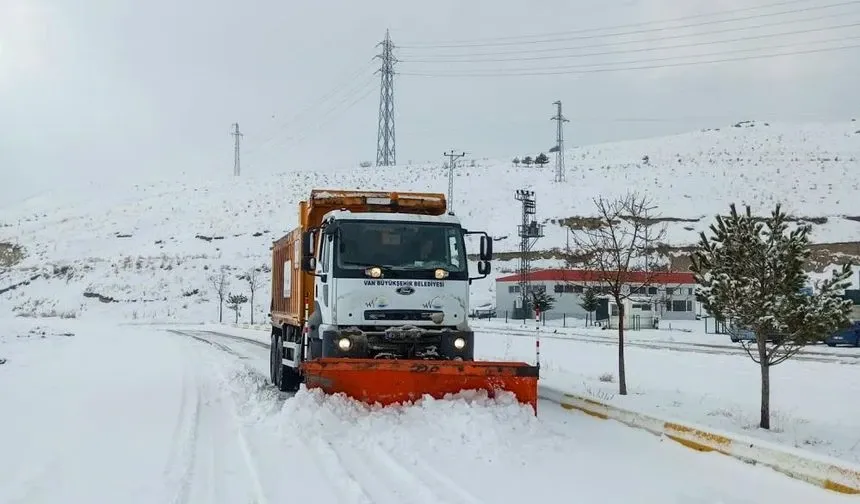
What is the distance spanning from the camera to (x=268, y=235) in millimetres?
78062

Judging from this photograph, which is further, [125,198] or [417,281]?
[125,198]

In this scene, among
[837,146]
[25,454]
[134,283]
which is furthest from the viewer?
[837,146]

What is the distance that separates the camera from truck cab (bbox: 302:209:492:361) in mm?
10781

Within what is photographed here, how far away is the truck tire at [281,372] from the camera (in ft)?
45.7

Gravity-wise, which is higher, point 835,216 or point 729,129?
point 729,129

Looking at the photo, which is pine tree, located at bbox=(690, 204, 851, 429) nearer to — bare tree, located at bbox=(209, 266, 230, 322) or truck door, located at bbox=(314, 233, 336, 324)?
truck door, located at bbox=(314, 233, 336, 324)

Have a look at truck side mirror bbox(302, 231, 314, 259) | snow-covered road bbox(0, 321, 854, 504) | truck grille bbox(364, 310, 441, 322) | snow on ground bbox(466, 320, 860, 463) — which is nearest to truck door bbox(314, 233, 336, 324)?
truck side mirror bbox(302, 231, 314, 259)

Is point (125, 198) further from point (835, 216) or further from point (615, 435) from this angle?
point (615, 435)

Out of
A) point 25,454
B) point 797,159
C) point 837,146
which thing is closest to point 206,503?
point 25,454

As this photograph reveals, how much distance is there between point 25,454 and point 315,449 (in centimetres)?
296

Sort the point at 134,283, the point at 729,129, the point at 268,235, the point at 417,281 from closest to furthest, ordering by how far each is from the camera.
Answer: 1. the point at 417,281
2. the point at 134,283
3. the point at 268,235
4. the point at 729,129

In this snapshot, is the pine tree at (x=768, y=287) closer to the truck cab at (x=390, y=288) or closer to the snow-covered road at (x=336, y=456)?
the snow-covered road at (x=336, y=456)

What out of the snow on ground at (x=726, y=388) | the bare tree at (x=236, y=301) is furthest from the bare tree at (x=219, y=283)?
the snow on ground at (x=726, y=388)

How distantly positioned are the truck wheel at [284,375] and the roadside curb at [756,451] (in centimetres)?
561
